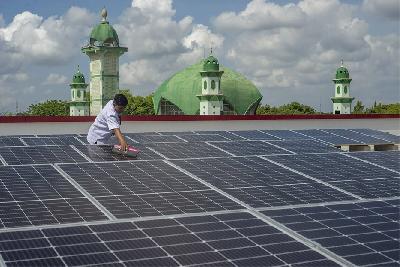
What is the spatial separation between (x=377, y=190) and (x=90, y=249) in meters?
6.17

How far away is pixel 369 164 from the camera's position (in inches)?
528

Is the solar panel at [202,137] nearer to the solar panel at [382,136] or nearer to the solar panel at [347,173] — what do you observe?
the solar panel at [347,173]

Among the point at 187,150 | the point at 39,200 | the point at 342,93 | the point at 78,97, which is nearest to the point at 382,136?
the point at 187,150

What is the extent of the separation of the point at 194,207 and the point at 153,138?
716cm

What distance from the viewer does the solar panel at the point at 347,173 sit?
10.9m

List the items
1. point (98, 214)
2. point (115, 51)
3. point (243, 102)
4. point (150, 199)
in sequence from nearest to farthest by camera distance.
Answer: point (98, 214) < point (150, 199) < point (115, 51) < point (243, 102)

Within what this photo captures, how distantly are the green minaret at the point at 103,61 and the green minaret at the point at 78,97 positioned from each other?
4.99 ft

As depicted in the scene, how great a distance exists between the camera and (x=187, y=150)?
1385 cm

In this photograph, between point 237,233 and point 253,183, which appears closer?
point 237,233

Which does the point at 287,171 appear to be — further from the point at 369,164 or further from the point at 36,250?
the point at 36,250

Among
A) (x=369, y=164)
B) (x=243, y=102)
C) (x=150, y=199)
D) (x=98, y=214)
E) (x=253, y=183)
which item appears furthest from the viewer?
(x=243, y=102)

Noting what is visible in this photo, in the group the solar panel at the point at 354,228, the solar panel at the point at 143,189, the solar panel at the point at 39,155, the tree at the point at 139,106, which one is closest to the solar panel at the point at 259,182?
the solar panel at the point at 143,189

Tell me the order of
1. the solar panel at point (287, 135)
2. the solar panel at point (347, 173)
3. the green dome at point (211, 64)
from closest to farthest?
the solar panel at point (347, 173) → the solar panel at point (287, 135) → the green dome at point (211, 64)

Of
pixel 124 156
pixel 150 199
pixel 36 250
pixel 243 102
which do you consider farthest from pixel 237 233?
pixel 243 102
